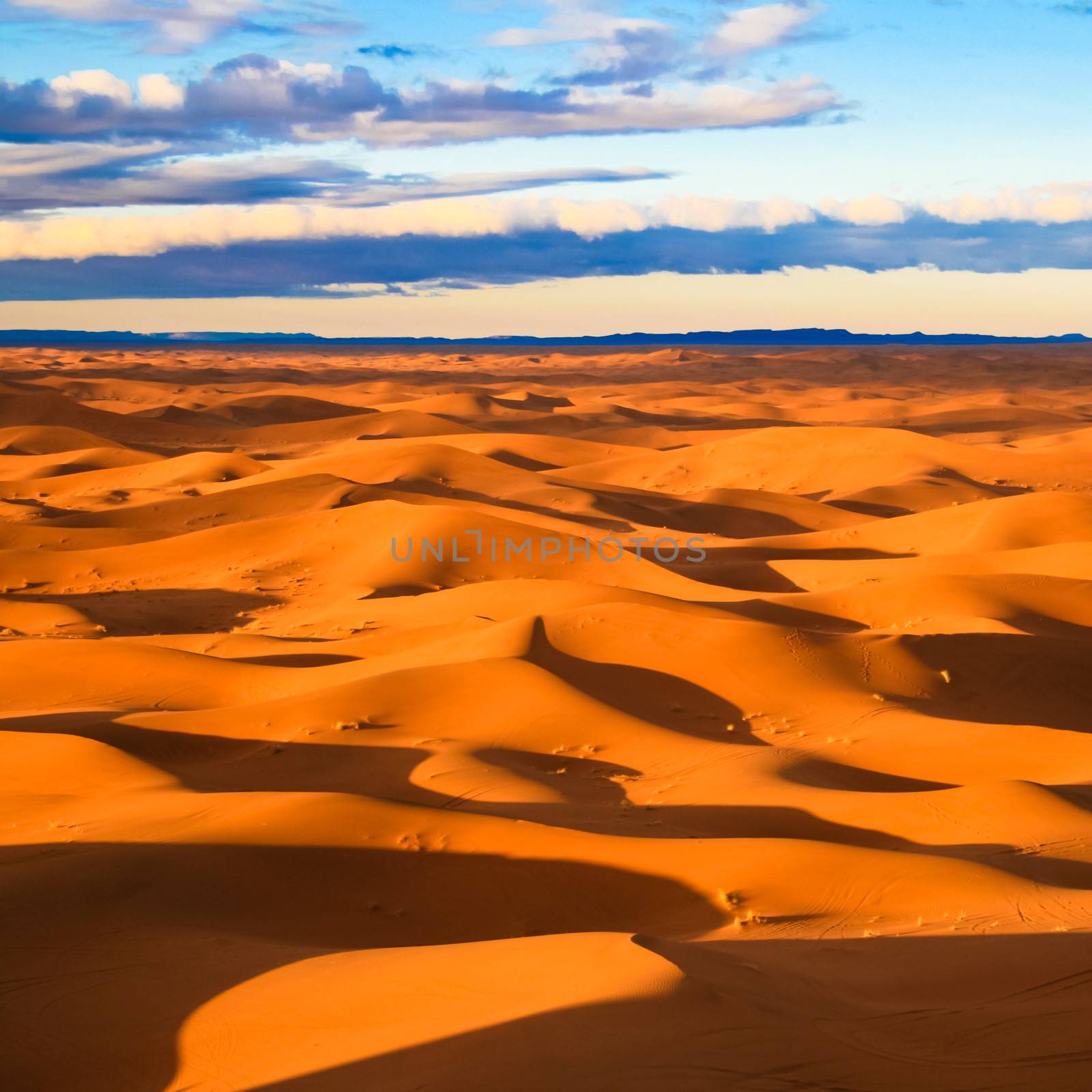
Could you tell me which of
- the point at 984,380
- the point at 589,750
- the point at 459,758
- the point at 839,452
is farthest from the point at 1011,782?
the point at 984,380

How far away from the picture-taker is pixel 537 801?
26.3 ft

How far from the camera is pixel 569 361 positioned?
118938mm

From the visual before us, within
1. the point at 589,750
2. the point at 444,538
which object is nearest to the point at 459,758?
the point at 589,750

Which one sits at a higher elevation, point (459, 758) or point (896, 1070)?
point (896, 1070)

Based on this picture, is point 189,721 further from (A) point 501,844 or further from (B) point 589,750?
(A) point 501,844

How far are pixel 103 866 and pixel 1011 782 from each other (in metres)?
5.45

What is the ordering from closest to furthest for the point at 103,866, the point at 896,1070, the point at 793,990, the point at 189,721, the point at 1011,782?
the point at 896,1070 < the point at 793,990 < the point at 103,866 < the point at 1011,782 < the point at 189,721

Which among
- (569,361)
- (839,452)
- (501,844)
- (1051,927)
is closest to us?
(1051,927)

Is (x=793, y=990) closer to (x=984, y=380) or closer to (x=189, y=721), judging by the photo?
(x=189, y=721)

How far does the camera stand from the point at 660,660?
11789 mm

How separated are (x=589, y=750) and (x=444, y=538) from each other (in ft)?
30.8

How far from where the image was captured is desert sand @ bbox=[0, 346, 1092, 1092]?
14.5ft

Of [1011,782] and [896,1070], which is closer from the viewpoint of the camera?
[896,1070]

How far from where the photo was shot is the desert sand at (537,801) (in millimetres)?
4434
